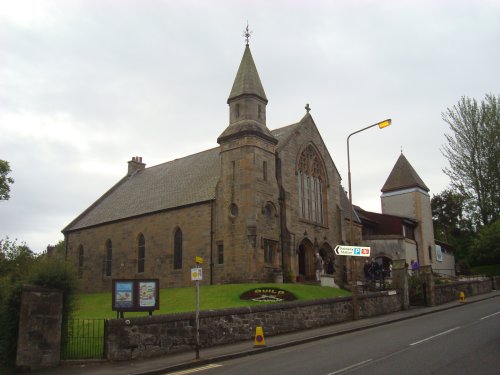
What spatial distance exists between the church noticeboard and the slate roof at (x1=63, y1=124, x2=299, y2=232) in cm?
1665

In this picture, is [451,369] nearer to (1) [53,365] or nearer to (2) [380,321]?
(1) [53,365]

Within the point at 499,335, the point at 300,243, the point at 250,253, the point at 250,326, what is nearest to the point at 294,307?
the point at 250,326

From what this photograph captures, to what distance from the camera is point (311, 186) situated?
37.9 m

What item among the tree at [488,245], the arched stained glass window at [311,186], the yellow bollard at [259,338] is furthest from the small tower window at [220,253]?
the tree at [488,245]

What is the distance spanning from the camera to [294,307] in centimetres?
2075

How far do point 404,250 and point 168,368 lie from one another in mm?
35762

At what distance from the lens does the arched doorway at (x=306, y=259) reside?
117 ft

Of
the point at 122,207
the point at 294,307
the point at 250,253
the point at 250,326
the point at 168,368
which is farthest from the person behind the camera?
the point at 122,207

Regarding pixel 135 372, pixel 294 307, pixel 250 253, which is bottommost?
pixel 135 372

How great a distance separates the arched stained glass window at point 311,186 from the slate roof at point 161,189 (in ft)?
8.47

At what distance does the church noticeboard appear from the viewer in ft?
54.9

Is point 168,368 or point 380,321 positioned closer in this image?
point 168,368

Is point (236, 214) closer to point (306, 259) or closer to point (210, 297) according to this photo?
point (210, 297)

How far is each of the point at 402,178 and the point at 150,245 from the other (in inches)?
1127
